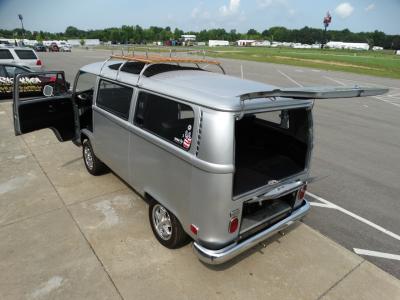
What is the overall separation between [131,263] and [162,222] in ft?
1.99

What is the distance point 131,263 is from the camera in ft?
12.1

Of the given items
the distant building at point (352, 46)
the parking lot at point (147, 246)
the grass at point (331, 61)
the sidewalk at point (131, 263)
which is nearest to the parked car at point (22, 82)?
the grass at point (331, 61)

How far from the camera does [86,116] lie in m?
6.14

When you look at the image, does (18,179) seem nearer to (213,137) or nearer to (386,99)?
(213,137)

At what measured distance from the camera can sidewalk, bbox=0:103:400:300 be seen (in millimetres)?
3344

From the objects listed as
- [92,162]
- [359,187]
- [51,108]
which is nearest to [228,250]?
[92,162]

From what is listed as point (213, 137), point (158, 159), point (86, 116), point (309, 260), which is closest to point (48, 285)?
point (158, 159)

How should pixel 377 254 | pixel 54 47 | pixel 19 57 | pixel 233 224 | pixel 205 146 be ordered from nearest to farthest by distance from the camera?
1. pixel 205 146
2. pixel 233 224
3. pixel 377 254
4. pixel 19 57
5. pixel 54 47

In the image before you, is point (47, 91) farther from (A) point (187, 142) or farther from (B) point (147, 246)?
(A) point (187, 142)

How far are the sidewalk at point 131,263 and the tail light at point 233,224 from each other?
74 centimetres

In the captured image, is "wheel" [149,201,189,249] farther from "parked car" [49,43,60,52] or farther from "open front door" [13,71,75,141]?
"parked car" [49,43,60,52]

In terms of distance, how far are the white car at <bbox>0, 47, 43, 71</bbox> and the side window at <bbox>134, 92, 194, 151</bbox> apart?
1381 cm

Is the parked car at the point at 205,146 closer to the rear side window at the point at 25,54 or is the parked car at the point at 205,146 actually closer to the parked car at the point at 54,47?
the rear side window at the point at 25,54

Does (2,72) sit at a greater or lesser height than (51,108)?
greater
